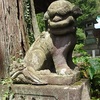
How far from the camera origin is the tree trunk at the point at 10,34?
10.1 feet

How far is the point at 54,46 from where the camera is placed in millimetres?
2467

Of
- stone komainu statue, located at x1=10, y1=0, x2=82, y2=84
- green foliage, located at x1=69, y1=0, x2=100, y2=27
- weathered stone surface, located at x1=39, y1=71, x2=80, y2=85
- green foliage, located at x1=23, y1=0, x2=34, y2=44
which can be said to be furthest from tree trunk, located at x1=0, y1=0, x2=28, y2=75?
green foliage, located at x1=69, y1=0, x2=100, y2=27

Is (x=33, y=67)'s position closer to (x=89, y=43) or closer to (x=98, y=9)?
(x=89, y=43)

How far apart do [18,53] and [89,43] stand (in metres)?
12.7

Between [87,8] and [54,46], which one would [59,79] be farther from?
[87,8]

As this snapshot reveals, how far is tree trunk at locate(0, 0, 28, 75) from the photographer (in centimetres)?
309

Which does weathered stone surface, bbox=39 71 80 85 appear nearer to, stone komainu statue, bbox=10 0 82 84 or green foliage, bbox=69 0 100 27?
stone komainu statue, bbox=10 0 82 84

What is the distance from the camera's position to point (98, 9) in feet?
75.1

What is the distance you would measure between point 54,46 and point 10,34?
1.00 metres

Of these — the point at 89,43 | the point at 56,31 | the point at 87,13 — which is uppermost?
the point at 87,13

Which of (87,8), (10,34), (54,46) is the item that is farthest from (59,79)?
(87,8)

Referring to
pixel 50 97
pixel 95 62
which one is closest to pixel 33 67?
pixel 50 97

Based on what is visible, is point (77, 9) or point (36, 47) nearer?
point (77, 9)

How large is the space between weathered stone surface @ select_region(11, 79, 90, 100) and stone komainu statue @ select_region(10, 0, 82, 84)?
0.08 meters
